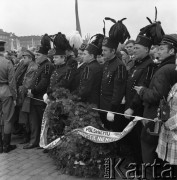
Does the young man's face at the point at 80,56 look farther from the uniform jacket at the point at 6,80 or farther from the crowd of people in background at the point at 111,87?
the uniform jacket at the point at 6,80

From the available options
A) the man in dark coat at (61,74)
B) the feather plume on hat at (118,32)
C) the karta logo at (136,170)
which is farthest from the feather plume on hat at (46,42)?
the karta logo at (136,170)

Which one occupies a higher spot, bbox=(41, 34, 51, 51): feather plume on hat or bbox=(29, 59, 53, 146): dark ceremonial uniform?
bbox=(41, 34, 51, 51): feather plume on hat

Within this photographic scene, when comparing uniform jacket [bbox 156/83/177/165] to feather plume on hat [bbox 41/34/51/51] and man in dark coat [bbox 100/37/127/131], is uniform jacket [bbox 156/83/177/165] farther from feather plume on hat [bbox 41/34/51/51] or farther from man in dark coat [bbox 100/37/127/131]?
feather plume on hat [bbox 41/34/51/51]

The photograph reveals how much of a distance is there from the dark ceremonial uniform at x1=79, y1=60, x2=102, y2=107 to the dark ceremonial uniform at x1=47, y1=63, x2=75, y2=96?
0.50 m

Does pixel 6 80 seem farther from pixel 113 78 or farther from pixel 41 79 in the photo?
pixel 113 78

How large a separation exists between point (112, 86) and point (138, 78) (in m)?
0.51

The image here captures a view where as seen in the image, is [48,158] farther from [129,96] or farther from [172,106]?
[172,106]

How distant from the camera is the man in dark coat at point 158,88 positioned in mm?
3391

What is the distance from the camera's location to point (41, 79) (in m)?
5.56

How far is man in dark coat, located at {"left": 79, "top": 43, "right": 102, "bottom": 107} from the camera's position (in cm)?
444

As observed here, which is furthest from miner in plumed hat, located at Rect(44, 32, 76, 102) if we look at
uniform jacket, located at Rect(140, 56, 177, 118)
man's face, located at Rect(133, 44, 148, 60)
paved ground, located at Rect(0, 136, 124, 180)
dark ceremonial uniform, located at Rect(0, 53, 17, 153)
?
uniform jacket, located at Rect(140, 56, 177, 118)

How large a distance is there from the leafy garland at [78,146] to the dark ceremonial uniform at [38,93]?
3.51 feet

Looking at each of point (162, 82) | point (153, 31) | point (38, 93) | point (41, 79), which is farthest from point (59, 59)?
point (162, 82)

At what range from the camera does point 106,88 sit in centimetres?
439
